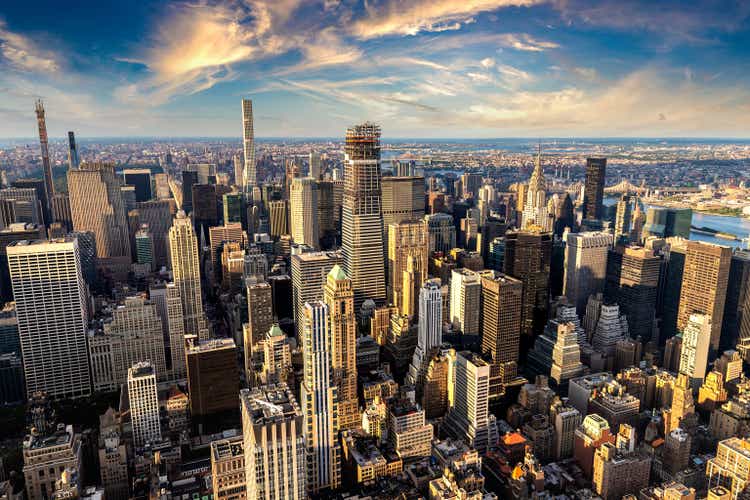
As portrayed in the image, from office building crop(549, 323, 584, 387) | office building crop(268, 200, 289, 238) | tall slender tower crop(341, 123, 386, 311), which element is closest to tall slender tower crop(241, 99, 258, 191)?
office building crop(268, 200, 289, 238)

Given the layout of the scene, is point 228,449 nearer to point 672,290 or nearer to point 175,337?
point 175,337

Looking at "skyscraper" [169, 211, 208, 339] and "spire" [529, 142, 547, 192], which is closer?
"skyscraper" [169, 211, 208, 339]

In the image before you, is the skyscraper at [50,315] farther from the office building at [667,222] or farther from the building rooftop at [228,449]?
the office building at [667,222]

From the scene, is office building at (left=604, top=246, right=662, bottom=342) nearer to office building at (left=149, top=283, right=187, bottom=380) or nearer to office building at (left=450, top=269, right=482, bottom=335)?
office building at (left=450, top=269, right=482, bottom=335)

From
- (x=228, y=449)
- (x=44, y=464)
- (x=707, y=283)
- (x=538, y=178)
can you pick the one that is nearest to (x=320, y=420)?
(x=228, y=449)

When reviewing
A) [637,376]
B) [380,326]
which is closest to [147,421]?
[380,326]
